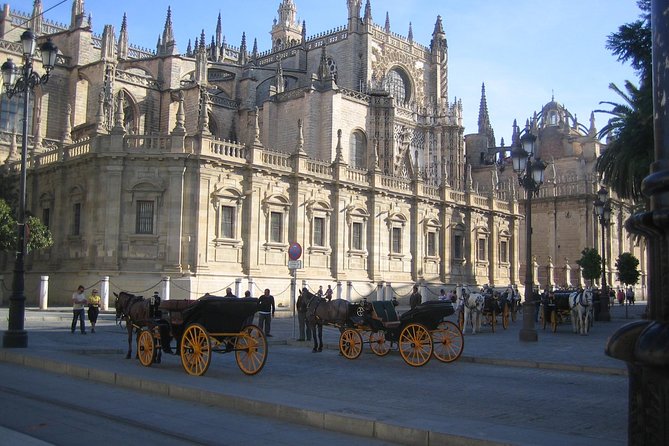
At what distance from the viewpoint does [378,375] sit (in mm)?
11828

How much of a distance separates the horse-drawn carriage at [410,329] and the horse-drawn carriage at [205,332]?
3445 mm

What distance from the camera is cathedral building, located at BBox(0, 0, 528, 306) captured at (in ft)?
92.3

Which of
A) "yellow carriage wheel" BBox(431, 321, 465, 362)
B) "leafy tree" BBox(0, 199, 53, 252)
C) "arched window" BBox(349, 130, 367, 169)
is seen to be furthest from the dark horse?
"arched window" BBox(349, 130, 367, 169)

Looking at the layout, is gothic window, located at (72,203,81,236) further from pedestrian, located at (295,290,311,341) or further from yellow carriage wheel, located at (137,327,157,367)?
yellow carriage wheel, located at (137,327,157,367)

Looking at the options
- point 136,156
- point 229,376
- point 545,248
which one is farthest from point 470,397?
point 545,248

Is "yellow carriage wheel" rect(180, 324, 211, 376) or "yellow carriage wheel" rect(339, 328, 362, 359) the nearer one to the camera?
"yellow carriage wheel" rect(180, 324, 211, 376)

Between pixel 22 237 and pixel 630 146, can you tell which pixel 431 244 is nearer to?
pixel 630 146

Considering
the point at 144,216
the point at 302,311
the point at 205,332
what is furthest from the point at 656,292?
the point at 144,216

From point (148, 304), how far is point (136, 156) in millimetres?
17047

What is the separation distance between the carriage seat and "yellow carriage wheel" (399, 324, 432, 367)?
0.37 meters

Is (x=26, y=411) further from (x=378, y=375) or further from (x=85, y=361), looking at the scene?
(x=378, y=375)

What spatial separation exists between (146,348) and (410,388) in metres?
4.79

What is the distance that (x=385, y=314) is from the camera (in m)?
14.7

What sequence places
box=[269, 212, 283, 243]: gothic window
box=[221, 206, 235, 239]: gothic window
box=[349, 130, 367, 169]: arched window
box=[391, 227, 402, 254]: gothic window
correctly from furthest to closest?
box=[349, 130, 367, 169]: arched window, box=[391, 227, 402, 254]: gothic window, box=[269, 212, 283, 243]: gothic window, box=[221, 206, 235, 239]: gothic window
